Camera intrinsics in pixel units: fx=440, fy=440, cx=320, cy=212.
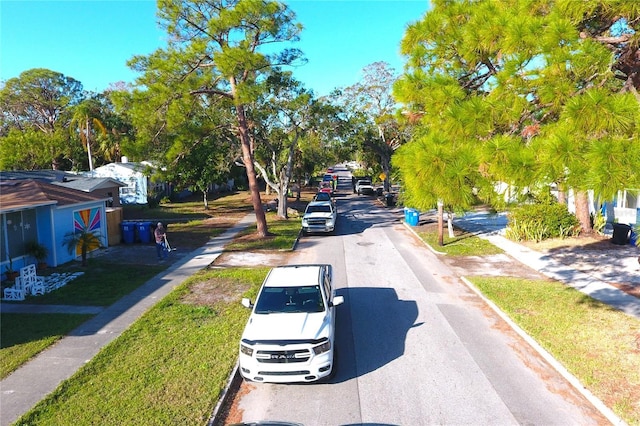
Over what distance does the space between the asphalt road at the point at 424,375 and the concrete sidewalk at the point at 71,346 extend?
127 inches

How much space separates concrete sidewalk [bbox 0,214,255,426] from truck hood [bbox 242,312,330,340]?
10.8 feet

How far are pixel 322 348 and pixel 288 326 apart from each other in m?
0.74

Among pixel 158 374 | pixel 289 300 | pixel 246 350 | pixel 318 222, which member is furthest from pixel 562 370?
pixel 318 222

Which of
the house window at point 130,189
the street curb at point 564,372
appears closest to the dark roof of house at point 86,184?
the house window at point 130,189

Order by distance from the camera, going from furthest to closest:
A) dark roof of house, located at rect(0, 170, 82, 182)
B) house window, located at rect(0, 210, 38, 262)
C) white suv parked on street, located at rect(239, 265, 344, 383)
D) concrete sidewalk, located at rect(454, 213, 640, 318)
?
dark roof of house, located at rect(0, 170, 82, 182) < house window, located at rect(0, 210, 38, 262) < concrete sidewalk, located at rect(454, 213, 640, 318) < white suv parked on street, located at rect(239, 265, 344, 383)

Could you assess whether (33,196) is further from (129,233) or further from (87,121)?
(87,121)

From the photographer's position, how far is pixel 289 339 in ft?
23.7

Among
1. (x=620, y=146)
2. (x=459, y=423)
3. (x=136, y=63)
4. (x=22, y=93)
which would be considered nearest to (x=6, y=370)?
(x=459, y=423)

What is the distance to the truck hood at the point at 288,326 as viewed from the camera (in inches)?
288

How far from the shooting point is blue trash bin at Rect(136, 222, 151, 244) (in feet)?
66.0

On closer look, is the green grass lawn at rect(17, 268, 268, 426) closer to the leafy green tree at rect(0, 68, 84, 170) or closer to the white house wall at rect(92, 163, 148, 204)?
the white house wall at rect(92, 163, 148, 204)

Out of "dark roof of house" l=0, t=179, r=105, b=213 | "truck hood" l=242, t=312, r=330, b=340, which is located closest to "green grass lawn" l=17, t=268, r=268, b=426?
"truck hood" l=242, t=312, r=330, b=340

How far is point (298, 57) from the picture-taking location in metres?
20.6

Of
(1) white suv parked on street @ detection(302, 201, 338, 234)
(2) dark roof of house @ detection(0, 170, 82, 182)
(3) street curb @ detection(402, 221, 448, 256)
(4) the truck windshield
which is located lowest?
(3) street curb @ detection(402, 221, 448, 256)
